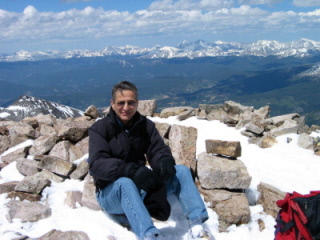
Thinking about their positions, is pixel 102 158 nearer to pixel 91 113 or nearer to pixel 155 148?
pixel 155 148

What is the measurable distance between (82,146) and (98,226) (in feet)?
15.8

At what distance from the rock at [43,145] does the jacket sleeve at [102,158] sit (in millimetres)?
5245

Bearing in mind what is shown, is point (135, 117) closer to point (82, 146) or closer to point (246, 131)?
point (82, 146)

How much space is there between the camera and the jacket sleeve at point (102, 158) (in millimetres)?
5262

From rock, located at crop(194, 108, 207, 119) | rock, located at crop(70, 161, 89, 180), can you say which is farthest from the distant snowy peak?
rock, located at crop(70, 161, 89, 180)

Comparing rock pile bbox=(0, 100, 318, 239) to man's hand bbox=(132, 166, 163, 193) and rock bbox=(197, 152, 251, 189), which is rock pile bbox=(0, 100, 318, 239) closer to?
rock bbox=(197, 152, 251, 189)

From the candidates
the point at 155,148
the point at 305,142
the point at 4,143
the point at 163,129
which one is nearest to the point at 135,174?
the point at 155,148

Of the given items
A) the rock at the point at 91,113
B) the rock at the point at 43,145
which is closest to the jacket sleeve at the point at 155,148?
the rock at the point at 43,145

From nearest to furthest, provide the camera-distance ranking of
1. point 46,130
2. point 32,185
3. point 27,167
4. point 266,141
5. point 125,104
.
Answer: point 125,104
point 32,185
point 27,167
point 46,130
point 266,141

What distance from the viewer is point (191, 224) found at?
5117mm

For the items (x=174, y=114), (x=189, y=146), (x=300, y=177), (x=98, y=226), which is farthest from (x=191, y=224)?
(x=174, y=114)

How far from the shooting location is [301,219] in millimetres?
4766

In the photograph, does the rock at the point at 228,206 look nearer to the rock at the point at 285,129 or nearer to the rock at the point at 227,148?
the rock at the point at 227,148

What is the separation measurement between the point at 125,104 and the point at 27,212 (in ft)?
11.3
